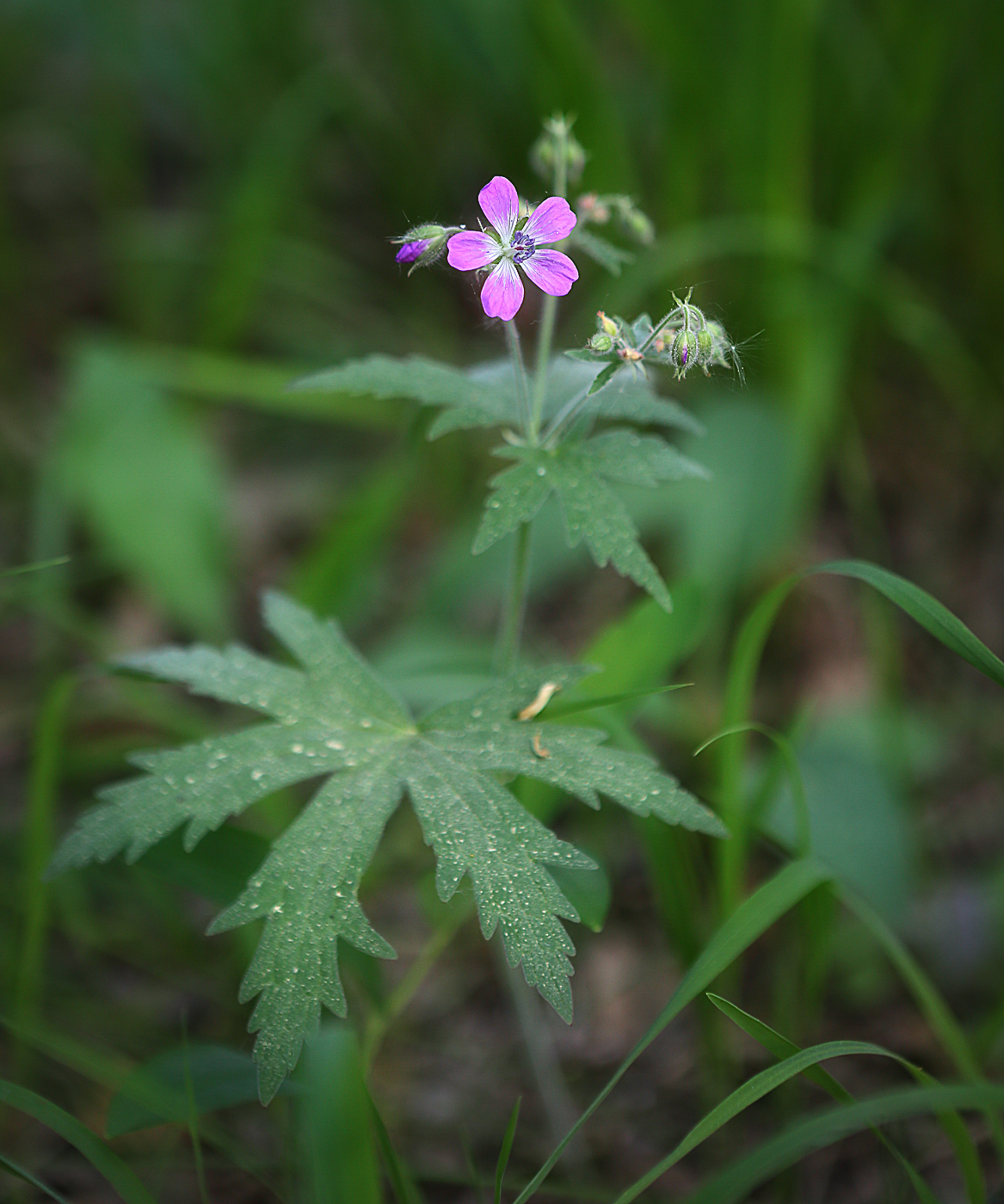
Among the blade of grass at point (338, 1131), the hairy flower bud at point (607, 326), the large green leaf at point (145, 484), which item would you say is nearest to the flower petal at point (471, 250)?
the hairy flower bud at point (607, 326)

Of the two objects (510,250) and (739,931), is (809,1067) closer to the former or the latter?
(739,931)

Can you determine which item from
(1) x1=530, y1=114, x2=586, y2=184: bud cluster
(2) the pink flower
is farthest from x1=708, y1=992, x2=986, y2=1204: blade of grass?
(1) x1=530, y1=114, x2=586, y2=184: bud cluster

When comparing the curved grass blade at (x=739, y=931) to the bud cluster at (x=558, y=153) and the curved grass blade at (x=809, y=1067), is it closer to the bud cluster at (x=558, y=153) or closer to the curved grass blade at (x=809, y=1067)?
the curved grass blade at (x=809, y=1067)

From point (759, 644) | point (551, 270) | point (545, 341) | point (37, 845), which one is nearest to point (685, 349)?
point (551, 270)

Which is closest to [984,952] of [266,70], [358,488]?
[358,488]

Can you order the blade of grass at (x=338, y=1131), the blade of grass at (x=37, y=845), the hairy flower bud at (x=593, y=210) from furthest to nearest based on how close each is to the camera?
1. the blade of grass at (x=37, y=845)
2. the hairy flower bud at (x=593, y=210)
3. the blade of grass at (x=338, y=1131)

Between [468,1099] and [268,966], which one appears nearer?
[268,966]

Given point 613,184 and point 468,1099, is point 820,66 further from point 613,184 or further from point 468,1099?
point 468,1099

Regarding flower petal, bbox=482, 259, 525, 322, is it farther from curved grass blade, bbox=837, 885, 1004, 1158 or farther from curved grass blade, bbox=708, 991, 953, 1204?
curved grass blade, bbox=837, 885, 1004, 1158
